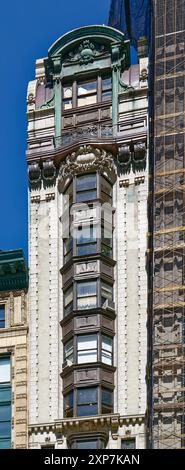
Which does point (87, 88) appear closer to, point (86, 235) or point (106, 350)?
point (86, 235)

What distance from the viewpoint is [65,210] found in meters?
65.9

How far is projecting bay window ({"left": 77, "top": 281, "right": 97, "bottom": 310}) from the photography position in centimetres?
6281

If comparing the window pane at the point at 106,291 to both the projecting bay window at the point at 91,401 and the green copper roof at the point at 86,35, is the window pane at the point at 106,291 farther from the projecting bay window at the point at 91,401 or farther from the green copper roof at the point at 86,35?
the green copper roof at the point at 86,35

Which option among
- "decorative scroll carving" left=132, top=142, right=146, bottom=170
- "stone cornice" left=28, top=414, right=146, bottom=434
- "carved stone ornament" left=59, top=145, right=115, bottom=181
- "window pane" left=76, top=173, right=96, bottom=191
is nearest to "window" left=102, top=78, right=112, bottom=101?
"carved stone ornament" left=59, top=145, right=115, bottom=181

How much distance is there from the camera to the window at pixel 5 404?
61969mm

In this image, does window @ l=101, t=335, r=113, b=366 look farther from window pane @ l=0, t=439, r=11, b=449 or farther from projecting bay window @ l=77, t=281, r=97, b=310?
window pane @ l=0, t=439, r=11, b=449

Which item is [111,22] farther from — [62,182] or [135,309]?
[135,309]

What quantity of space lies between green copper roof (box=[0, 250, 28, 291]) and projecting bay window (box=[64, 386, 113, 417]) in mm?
7364

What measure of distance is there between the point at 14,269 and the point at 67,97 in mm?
10356

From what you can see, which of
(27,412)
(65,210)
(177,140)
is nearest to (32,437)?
(27,412)

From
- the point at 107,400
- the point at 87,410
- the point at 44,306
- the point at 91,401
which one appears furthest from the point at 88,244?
the point at 87,410

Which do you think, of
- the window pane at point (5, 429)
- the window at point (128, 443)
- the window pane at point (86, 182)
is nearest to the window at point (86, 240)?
the window pane at point (86, 182)

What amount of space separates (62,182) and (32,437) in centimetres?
1378

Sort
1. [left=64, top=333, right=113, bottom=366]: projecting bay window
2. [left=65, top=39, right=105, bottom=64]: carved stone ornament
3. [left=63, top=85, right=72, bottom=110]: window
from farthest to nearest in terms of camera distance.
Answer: [left=65, top=39, right=105, bottom=64]: carved stone ornament
[left=63, top=85, right=72, bottom=110]: window
[left=64, top=333, right=113, bottom=366]: projecting bay window
